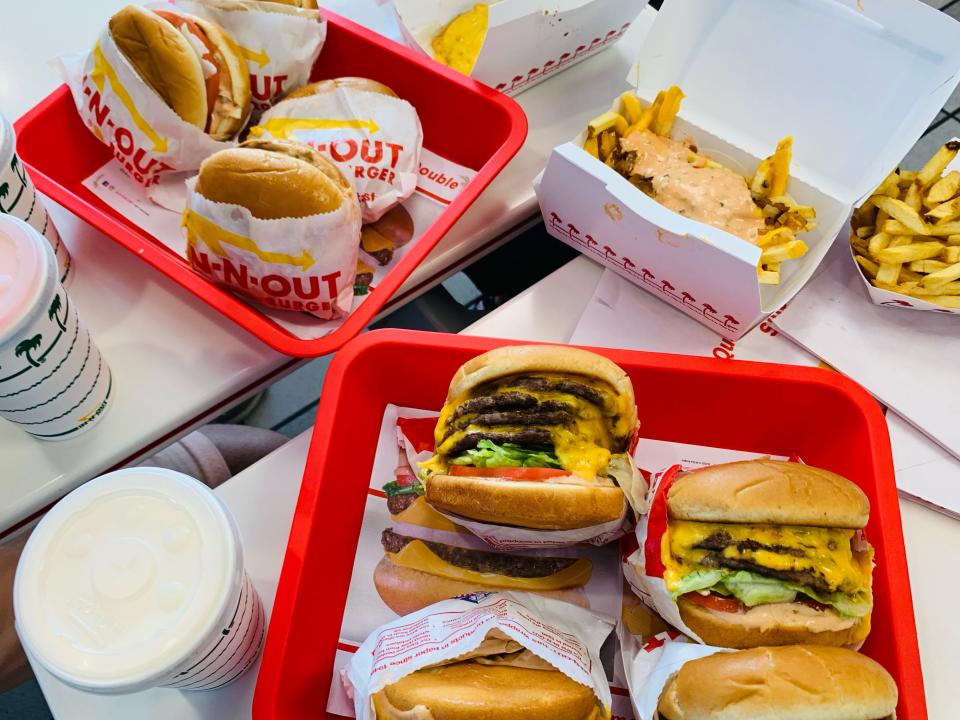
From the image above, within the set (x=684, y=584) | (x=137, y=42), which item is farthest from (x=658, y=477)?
(x=137, y=42)

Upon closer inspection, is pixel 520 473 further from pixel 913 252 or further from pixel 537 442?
pixel 913 252

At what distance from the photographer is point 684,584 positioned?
0.92 meters

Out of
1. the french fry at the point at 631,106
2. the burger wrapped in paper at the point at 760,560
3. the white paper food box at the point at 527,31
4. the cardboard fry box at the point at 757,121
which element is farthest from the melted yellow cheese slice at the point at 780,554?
the white paper food box at the point at 527,31

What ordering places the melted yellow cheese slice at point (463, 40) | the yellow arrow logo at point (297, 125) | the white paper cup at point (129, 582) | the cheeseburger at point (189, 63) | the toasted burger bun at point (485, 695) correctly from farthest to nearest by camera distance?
the melted yellow cheese slice at point (463, 40)
the yellow arrow logo at point (297, 125)
the cheeseburger at point (189, 63)
the toasted burger bun at point (485, 695)
the white paper cup at point (129, 582)

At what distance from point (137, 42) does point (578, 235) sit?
851 millimetres

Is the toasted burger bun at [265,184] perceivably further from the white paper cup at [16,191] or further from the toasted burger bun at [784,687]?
the toasted burger bun at [784,687]

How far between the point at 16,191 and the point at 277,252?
0.39 metres

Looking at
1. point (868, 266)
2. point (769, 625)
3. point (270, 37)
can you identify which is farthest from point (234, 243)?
point (868, 266)

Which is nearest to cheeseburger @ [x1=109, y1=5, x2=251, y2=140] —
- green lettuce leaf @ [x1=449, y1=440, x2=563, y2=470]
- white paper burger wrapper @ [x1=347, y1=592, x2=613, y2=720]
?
green lettuce leaf @ [x1=449, y1=440, x2=563, y2=470]

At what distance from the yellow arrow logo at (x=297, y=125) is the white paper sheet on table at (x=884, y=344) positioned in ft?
2.87

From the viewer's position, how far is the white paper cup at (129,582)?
75 cm

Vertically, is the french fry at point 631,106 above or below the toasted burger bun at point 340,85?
above

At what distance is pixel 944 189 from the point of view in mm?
1289

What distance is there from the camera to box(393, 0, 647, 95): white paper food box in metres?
1.38
